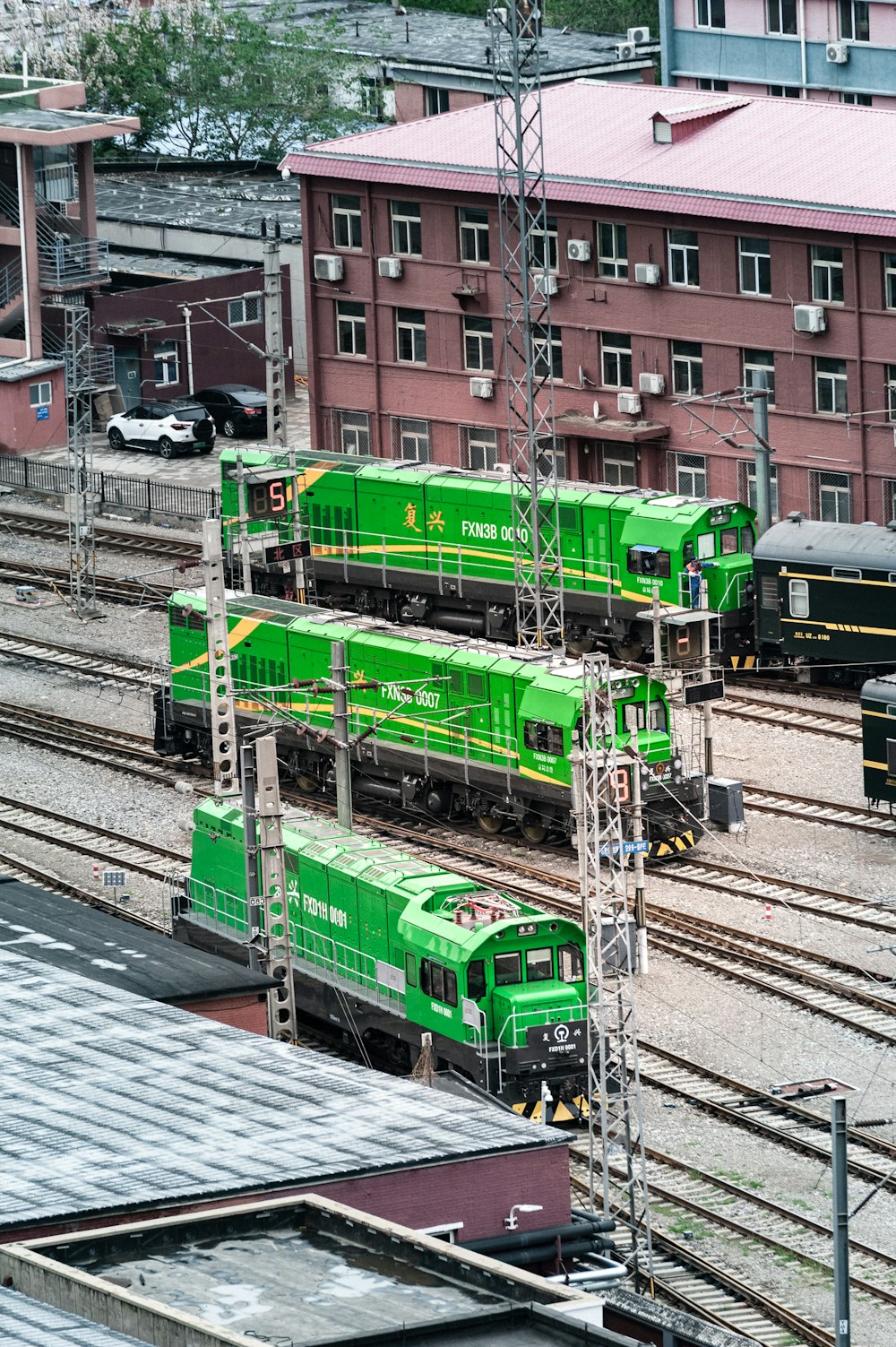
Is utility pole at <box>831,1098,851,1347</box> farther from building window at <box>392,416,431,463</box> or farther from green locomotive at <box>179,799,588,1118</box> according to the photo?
building window at <box>392,416,431,463</box>

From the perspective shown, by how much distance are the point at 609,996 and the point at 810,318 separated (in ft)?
98.0

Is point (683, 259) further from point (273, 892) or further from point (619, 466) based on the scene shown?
point (273, 892)

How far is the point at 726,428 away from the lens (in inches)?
2464

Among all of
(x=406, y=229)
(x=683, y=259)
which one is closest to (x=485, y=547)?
(x=683, y=259)

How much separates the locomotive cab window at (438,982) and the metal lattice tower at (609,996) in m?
2.13

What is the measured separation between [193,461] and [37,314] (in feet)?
25.0

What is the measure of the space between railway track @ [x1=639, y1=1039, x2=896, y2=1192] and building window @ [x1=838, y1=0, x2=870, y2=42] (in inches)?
2076

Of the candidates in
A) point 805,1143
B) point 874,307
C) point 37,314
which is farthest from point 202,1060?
point 37,314

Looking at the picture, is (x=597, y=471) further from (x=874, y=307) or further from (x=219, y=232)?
(x=219, y=232)

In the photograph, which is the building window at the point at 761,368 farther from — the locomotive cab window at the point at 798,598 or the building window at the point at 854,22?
the building window at the point at 854,22

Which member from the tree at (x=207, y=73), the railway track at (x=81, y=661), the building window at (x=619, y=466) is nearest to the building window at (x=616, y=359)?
the building window at (x=619, y=466)

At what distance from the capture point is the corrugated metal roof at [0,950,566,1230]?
1014 inches

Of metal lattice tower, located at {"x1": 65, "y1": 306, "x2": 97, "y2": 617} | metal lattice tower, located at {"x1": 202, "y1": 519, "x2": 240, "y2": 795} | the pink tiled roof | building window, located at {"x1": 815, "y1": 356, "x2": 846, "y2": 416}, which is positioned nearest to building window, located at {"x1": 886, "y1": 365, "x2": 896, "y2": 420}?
building window, located at {"x1": 815, "y1": 356, "x2": 846, "y2": 416}

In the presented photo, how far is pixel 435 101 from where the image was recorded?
9575 cm
